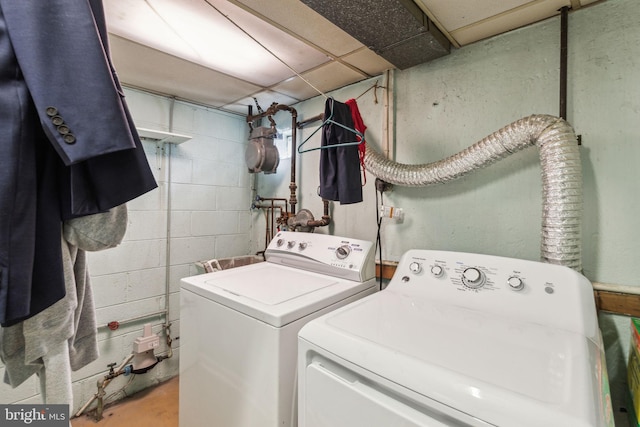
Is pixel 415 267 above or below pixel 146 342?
above

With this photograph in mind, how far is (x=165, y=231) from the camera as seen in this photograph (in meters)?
2.34

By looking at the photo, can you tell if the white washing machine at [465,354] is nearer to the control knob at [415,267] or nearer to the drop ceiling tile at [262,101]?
the control knob at [415,267]

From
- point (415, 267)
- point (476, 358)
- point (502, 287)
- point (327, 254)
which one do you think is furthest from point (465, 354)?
point (327, 254)

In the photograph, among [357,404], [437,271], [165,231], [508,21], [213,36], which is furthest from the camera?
[165,231]

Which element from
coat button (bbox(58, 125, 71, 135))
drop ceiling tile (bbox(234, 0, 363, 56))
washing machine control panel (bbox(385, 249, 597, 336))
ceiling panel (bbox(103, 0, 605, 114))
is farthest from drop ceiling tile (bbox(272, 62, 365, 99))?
coat button (bbox(58, 125, 71, 135))

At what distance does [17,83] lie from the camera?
52cm

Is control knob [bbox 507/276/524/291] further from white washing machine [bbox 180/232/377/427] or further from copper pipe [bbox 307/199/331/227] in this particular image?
copper pipe [bbox 307/199/331/227]

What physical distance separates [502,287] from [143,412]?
240 centimetres

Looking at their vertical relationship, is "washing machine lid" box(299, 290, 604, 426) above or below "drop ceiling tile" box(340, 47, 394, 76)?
below

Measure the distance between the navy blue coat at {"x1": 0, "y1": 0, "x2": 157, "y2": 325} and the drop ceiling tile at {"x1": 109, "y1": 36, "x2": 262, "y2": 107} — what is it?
50.1 inches

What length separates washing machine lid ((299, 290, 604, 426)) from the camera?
0.58 meters

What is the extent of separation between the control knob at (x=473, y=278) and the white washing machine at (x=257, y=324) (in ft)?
1.54

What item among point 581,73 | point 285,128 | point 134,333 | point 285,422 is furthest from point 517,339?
point 134,333

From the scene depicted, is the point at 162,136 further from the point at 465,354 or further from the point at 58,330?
the point at 465,354
